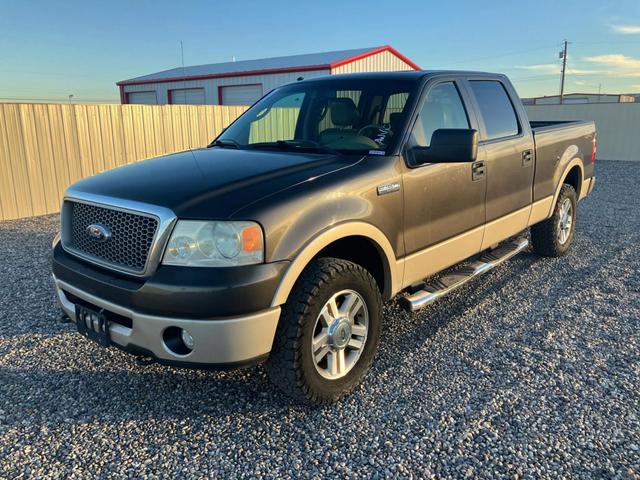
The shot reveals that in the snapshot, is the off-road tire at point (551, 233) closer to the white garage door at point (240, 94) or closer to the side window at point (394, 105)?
the side window at point (394, 105)

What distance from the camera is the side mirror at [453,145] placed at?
10.6 feet

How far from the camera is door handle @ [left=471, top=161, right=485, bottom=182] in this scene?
408 centimetres

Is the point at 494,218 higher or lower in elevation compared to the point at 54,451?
higher

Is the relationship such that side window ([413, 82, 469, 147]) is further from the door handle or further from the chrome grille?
the chrome grille

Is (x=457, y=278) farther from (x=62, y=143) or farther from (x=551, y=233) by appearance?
(x=62, y=143)

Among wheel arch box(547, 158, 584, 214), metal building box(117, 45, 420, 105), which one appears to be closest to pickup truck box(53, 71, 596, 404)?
wheel arch box(547, 158, 584, 214)

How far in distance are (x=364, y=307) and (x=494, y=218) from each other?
6.04 ft

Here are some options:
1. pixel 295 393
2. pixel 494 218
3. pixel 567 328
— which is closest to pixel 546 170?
pixel 494 218

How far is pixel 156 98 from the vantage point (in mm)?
28047

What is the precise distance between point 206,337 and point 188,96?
85.6 ft

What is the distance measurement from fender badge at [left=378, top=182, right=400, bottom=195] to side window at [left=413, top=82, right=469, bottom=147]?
45 cm

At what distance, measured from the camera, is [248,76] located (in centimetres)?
2364

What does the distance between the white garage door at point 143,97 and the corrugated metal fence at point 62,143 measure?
18377 millimetres

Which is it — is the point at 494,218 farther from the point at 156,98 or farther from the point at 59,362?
the point at 156,98
